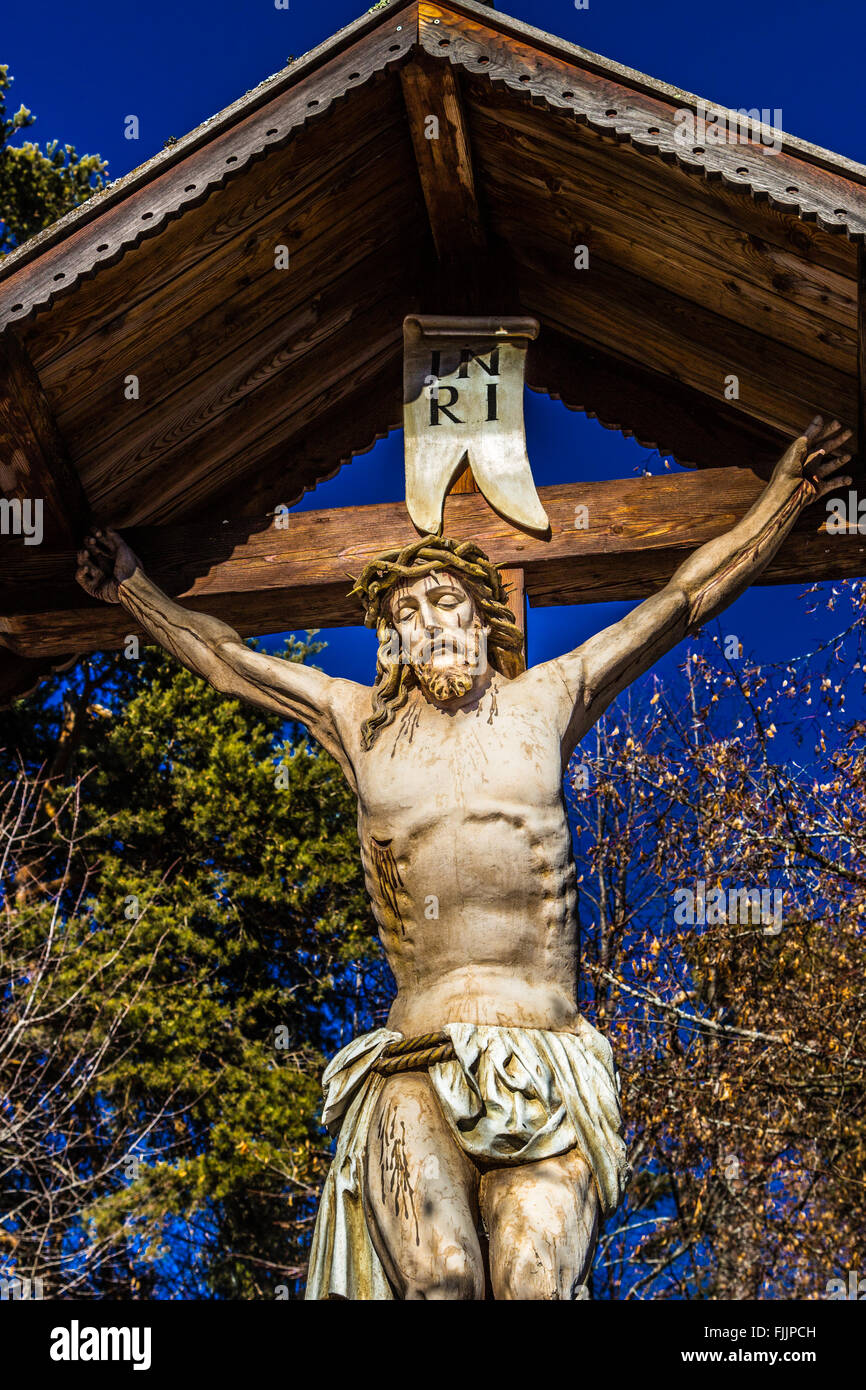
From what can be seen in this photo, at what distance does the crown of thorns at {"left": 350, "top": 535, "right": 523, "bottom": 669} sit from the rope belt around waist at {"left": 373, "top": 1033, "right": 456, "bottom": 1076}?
1296mm

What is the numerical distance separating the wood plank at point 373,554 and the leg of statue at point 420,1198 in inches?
77.2

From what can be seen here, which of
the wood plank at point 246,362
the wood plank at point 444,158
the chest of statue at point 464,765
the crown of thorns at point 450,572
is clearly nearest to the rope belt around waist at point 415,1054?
the chest of statue at point 464,765

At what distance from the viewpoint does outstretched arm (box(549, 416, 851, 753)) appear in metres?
5.08

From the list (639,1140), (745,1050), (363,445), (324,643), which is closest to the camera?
(363,445)

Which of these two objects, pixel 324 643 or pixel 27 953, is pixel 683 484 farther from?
pixel 324 643

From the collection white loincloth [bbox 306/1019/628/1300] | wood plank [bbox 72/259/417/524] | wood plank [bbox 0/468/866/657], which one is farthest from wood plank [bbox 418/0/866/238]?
white loincloth [bbox 306/1019/628/1300]

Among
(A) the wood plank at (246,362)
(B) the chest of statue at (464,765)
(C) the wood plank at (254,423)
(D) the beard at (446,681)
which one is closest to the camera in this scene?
(B) the chest of statue at (464,765)

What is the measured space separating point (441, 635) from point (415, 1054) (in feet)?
4.08

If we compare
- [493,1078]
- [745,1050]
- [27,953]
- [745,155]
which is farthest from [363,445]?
[27,953]

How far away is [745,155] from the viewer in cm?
505

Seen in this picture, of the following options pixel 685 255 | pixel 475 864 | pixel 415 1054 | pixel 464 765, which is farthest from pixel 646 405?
pixel 415 1054

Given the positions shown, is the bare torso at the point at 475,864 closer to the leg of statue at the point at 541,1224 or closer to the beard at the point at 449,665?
the beard at the point at 449,665

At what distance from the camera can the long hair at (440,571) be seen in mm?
5117
